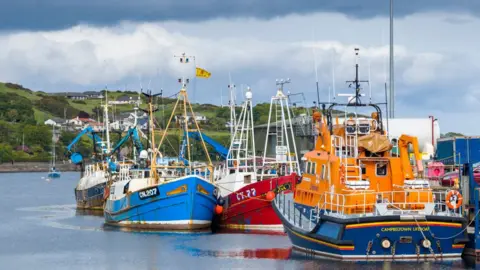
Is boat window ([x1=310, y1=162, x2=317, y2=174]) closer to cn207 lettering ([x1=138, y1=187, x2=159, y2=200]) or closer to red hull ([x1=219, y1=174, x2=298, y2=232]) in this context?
red hull ([x1=219, y1=174, x2=298, y2=232])

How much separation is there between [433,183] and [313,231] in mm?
9841

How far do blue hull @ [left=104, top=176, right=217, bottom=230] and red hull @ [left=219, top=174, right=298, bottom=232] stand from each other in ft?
4.27

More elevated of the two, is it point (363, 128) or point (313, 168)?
point (363, 128)

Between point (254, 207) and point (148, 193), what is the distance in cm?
614

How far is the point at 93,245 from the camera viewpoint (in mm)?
55438

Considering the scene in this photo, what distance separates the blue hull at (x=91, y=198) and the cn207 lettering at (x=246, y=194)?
26352 millimetres

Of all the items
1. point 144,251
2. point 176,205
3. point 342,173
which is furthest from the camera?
point 176,205

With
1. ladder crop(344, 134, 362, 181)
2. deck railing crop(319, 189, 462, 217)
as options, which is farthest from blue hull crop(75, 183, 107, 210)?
deck railing crop(319, 189, 462, 217)

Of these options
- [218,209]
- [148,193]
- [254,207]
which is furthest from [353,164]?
[148,193]

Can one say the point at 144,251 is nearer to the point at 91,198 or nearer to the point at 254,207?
the point at 254,207

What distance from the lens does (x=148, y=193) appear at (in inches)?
2335

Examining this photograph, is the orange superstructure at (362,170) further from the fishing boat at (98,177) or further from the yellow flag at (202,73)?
the fishing boat at (98,177)

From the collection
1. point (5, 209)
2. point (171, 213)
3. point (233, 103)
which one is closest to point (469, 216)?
point (171, 213)

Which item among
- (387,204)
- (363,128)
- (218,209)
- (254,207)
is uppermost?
(363,128)
